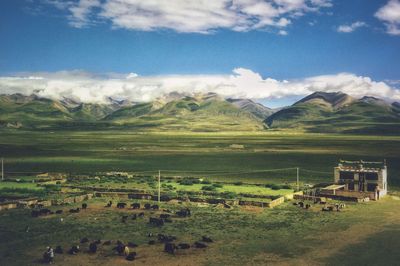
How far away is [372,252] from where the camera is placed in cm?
3669

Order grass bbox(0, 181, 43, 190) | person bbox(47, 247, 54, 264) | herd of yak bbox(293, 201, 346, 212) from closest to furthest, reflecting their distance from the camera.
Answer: person bbox(47, 247, 54, 264) < herd of yak bbox(293, 201, 346, 212) < grass bbox(0, 181, 43, 190)

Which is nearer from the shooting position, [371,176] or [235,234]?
[235,234]

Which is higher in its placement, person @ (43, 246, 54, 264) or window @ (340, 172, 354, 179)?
window @ (340, 172, 354, 179)

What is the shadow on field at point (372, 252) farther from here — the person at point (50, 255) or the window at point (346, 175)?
the window at point (346, 175)

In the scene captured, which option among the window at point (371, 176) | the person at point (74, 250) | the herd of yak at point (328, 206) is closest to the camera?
the person at point (74, 250)

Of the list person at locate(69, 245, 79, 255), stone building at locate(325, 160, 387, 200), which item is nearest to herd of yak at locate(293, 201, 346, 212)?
stone building at locate(325, 160, 387, 200)

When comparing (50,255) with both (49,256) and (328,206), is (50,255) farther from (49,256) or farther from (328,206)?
(328,206)

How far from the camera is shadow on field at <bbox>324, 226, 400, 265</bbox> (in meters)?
34.2

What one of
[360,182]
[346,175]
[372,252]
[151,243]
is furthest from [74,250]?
[346,175]

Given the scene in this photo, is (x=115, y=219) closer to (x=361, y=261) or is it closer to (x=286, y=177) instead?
(x=361, y=261)

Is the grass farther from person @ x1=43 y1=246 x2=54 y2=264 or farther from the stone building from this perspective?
the stone building

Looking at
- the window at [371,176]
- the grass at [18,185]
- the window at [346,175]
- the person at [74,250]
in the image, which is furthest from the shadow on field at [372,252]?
the grass at [18,185]

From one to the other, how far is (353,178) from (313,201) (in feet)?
40.1

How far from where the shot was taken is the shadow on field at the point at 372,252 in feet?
112
